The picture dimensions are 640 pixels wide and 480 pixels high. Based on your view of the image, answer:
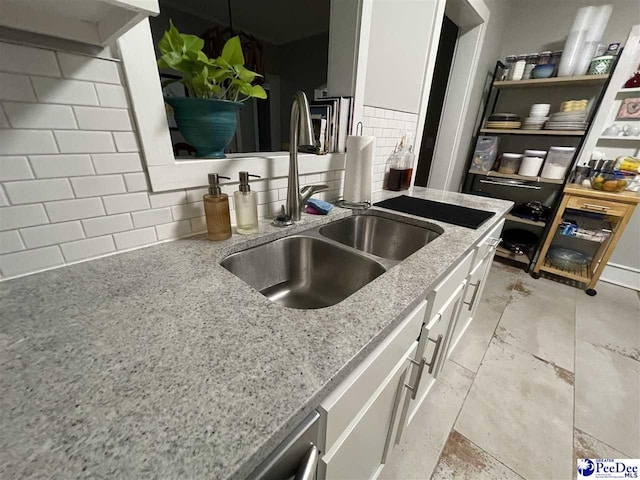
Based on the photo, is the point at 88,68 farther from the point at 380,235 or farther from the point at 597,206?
the point at 597,206

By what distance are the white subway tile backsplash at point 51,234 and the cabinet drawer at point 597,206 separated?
2.83 metres

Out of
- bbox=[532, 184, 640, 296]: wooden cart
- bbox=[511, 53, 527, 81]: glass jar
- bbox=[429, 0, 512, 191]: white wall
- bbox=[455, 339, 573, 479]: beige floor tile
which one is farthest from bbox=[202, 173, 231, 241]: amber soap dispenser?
bbox=[511, 53, 527, 81]: glass jar

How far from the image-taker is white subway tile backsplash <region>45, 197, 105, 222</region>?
22.1 inches

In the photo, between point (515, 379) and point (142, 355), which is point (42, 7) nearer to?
point (142, 355)

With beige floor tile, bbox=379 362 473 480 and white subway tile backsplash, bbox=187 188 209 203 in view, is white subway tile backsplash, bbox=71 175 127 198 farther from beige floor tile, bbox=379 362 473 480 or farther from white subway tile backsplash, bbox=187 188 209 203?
beige floor tile, bbox=379 362 473 480

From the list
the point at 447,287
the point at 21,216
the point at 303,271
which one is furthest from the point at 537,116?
the point at 21,216

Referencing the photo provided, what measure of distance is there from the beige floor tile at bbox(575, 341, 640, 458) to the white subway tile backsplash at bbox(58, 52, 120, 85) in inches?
80.9

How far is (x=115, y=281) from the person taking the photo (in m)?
0.56

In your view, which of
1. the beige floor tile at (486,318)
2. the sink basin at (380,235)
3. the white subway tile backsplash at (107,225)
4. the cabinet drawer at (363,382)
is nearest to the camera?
the cabinet drawer at (363,382)

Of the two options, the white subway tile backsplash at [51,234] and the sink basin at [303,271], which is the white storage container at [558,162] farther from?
the white subway tile backsplash at [51,234]

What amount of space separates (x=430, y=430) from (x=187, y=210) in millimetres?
1303

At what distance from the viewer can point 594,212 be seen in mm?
1923

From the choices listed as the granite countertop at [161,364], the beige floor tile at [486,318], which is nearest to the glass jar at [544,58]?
the beige floor tile at [486,318]

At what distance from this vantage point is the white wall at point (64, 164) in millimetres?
490
